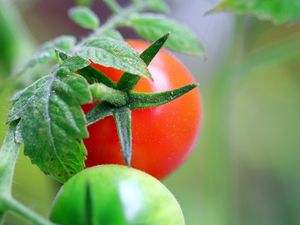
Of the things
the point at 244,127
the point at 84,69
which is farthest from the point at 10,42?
the point at 244,127

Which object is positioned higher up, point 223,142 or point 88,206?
point 88,206

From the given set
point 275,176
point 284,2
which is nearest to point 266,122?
point 275,176

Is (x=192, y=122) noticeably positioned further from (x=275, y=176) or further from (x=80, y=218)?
(x=275, y=176)

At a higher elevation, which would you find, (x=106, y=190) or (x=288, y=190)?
(x=106, y=190)

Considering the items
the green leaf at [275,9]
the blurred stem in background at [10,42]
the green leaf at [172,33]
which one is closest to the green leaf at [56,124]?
the green leaf at [172,33]

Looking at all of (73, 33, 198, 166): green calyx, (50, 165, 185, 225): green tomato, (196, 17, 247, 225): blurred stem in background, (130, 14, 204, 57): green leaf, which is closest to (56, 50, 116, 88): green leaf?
(73, 33, 198, 166): green calyx

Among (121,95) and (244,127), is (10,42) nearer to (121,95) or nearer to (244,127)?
(121,95)
